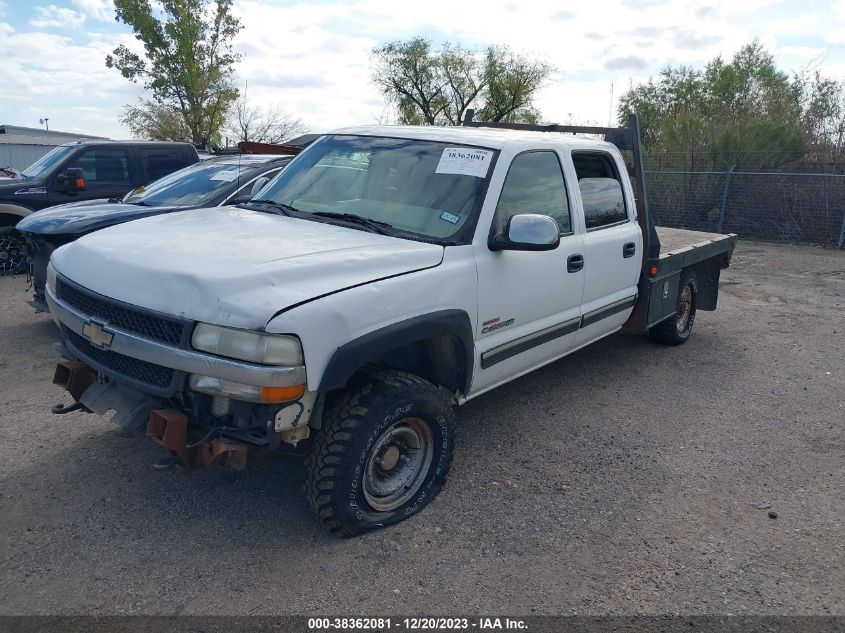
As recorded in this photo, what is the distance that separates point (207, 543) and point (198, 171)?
17.4 feet

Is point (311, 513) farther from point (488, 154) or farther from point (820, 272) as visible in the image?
point (820, 272)

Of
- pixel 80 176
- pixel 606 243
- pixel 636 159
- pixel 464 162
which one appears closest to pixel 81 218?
pixel 80 176

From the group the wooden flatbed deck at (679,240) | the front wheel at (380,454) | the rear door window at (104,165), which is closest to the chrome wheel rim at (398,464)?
the front wheel at (380,454)

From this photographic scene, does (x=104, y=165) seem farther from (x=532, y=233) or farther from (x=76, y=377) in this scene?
(x=532, y=233)

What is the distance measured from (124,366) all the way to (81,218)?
3.52 meters

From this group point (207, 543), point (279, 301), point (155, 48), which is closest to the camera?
point (279, 301)

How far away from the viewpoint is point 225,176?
24.2ft

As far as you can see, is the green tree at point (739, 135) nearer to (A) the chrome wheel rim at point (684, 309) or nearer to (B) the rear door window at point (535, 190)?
(A) the chrome wheel rim at point (684, 309)

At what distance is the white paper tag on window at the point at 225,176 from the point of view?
288 inches

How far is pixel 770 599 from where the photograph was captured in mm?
3008

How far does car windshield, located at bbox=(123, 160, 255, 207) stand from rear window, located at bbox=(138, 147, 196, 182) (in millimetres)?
2141

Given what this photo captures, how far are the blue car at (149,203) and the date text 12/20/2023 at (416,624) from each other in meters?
3.36

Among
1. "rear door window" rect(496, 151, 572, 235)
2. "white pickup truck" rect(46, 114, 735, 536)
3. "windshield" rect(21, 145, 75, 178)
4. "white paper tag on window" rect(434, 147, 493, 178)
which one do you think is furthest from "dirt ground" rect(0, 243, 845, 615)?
"windshield" rect(21, 145, 75, 178)

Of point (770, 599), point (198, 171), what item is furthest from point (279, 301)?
point (198, 171)
